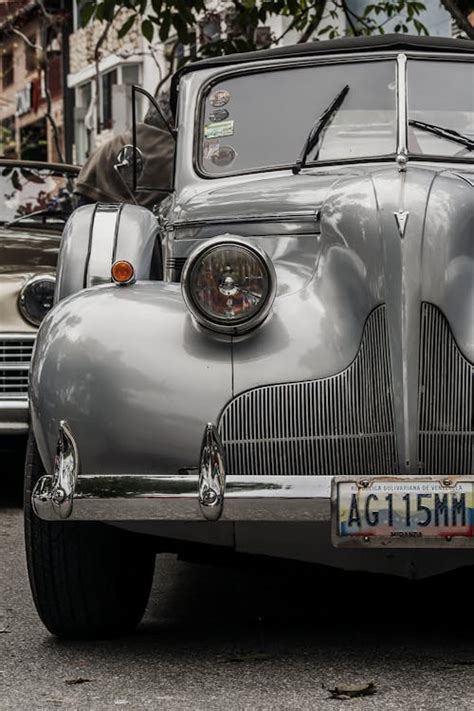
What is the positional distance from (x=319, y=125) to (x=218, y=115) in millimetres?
450

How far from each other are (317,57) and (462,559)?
7.42 feet

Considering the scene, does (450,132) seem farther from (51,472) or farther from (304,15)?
(304,15)

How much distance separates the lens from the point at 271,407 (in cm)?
397

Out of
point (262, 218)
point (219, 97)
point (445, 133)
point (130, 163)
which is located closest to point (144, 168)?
point (130, 163)

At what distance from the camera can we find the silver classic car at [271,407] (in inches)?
151

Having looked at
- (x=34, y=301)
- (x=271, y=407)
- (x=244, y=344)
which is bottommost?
(x=34, y=301)

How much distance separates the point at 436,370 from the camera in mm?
3955

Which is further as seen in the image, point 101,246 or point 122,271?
point 101,246

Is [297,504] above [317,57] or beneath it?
beneath

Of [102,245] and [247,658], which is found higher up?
[102,245]

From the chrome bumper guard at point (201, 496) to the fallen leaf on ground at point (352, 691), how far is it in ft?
1.49

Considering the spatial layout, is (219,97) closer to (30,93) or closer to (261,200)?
(261,200)

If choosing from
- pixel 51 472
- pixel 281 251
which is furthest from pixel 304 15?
pixel 51 472

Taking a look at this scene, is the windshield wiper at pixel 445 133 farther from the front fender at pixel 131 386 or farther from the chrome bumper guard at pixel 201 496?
the chrome bumper guard at pixel 201 496
